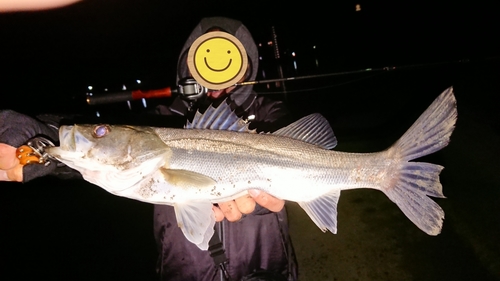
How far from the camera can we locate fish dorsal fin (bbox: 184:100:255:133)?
2.28 metres

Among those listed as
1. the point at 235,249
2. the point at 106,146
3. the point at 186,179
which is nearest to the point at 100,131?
the point at 106,146

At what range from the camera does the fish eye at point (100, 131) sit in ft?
6.67

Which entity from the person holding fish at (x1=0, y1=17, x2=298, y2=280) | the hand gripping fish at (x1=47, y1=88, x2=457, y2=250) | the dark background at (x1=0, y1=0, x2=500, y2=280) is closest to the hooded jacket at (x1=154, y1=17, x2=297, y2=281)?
the person holding fish at (x1=0, y1=17, x2=298, y2=280)

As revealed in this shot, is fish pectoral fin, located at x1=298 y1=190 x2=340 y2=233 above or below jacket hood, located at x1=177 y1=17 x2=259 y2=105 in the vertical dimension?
below

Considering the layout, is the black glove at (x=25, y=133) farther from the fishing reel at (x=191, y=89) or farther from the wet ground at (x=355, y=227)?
the wet ground at (x=355, y=227)

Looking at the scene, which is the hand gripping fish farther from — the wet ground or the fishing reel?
the wet ground

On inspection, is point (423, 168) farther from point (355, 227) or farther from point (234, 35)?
point (355, 227)

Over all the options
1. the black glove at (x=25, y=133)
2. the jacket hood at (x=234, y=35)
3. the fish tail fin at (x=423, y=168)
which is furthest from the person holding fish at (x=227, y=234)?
the fish tail fin at (x=423, y=168)

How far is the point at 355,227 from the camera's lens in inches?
171

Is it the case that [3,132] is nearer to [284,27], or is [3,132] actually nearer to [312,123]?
[312,123]

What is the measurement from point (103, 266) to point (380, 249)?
14.0 ft

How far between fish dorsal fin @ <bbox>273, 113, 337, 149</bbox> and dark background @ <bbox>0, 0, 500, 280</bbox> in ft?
7.39

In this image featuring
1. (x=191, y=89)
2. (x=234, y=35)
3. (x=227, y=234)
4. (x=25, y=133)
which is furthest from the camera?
(x=234, y=35)

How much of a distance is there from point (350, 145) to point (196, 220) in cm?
504
